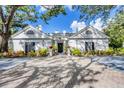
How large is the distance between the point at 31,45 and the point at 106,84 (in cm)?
1495

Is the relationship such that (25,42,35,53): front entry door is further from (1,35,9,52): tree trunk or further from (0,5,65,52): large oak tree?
(1,35,9,52): tree trunk

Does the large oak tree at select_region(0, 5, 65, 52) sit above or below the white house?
above

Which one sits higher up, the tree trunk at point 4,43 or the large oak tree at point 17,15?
the large oak tree at point 17,15

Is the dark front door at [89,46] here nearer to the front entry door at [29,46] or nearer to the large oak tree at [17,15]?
the front entry door at [29,46]

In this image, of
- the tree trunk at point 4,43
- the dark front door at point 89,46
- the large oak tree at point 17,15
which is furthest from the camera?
the dark front door at point 89,46

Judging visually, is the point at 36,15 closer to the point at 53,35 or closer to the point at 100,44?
the point at 53,35

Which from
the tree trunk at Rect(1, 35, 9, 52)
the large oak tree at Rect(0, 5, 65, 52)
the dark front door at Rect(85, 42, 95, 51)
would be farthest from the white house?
the tree trunk at Rect(1, 35, 9, 52)

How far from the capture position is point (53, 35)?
71.8 feet

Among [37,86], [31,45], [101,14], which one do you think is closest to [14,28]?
[31,45]

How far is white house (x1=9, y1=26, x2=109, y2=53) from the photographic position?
20.6 metres

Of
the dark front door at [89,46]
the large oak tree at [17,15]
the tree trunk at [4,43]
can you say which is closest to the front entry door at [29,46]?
the large oak tree at [17,15]

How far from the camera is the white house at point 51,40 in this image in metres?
20.6

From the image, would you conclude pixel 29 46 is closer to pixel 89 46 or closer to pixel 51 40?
pixel 51 40

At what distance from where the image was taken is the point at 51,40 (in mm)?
20781
